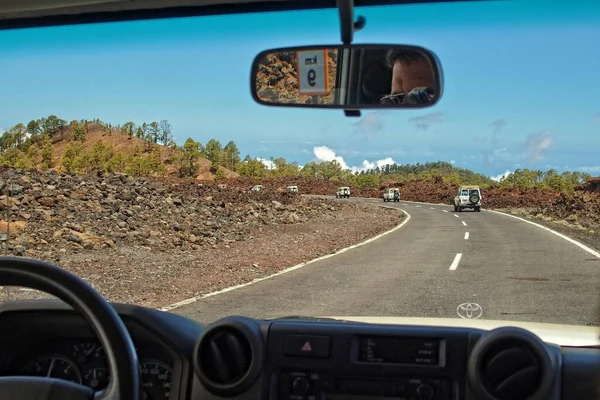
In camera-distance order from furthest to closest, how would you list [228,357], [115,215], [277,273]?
[115,215], [277,273], [228,357]

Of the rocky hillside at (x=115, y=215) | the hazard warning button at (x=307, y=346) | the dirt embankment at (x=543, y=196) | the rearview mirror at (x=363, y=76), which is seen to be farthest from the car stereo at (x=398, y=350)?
the rocky hillside at (x=115, y=215)

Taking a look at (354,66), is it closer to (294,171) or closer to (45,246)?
(294,171)

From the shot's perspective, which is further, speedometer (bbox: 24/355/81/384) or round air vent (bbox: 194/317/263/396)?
speedometer (bbox: 24/355/81/384)

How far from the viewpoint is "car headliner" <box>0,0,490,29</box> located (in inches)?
130

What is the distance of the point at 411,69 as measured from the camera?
2869 mm

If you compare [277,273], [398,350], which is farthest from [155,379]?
[277,273]

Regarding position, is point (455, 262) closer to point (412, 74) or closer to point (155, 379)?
point (412, 74)

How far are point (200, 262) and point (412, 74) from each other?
37.9 feet

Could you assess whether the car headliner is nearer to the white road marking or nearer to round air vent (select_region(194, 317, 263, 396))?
round air vent (select_region(194, 317, 263, 396))

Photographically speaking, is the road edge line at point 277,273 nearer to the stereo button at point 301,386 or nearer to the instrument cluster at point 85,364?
the instrument cluster at point 85,364

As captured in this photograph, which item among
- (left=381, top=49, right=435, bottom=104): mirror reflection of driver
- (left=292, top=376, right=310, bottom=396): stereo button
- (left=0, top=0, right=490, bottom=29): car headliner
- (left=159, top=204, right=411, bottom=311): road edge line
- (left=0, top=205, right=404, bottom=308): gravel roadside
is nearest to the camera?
(left=292, top=376, right=310, bottom=396): stereo button

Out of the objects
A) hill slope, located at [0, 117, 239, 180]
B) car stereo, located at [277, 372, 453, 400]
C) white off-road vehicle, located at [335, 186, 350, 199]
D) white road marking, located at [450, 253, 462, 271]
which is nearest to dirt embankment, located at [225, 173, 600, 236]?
white off-road vehicle, located at [335, 186, 350, 199]

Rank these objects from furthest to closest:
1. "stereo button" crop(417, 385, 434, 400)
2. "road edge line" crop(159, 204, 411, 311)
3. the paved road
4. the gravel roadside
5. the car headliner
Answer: the gravel roadside, "road edge line" crop(159, 204, 411, 311), the paved road, the car headliner, "stereo button" crop(417, 385, 434, 400)

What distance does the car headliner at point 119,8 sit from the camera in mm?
3295
